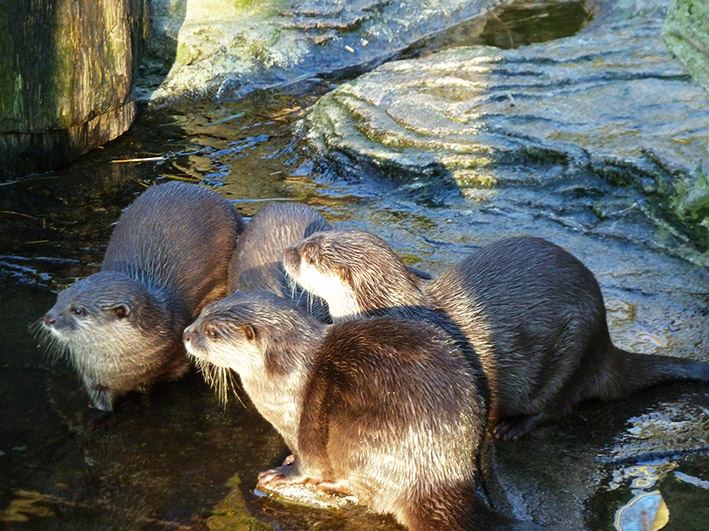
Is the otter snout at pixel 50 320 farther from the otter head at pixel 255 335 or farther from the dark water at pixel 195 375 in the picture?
the otter head at pixel 255 335

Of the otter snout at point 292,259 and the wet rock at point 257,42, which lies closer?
the otter snout at point 292,259

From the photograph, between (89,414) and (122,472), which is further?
(89,414)

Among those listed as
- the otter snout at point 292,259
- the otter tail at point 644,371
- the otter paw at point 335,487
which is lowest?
the otter paw at point 335,487

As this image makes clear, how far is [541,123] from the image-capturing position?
16.1 feet

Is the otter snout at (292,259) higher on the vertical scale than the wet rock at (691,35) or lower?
lower

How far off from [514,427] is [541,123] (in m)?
2.32

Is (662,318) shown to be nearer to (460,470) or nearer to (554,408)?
(554,408)

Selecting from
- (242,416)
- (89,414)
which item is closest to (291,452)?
(242,416)

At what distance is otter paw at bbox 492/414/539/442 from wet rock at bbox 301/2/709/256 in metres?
1.40

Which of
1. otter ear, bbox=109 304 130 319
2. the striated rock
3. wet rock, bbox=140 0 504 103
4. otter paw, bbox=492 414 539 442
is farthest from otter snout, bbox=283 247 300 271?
wet rock, bbox=140 0 504 103

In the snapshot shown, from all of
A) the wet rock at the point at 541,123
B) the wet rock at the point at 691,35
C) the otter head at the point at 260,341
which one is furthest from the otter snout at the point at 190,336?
the wet rock at the point at 541,123

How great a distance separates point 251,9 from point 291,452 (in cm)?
458

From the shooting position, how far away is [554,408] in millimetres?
3084

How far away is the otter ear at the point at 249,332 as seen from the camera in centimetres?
→ 282
